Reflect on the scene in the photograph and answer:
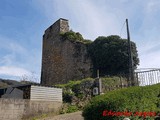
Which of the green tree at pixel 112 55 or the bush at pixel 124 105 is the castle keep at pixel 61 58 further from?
the bush at pixel 124 105

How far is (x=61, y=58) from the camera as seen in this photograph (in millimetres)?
20906

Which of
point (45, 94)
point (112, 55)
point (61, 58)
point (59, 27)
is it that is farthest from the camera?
point (59, 27)

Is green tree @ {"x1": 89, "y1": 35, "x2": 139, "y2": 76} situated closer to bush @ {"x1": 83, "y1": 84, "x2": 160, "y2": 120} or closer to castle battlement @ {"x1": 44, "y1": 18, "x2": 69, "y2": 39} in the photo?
castle battlement @ {"x1": 44, "y1": 18, "x2": 69, "y2": 39}

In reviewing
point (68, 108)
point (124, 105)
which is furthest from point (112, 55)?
point (124, 105)

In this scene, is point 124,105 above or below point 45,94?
below

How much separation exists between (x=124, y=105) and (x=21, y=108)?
6755mm

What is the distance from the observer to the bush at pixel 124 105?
536 cm

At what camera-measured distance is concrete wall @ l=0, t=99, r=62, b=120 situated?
1020 centimetres

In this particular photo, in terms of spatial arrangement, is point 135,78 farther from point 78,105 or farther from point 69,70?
point 69,70

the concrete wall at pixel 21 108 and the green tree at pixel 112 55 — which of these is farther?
the green tree at pixel 112 55

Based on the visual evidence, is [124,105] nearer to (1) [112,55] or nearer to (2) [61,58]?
(1) [112,55]

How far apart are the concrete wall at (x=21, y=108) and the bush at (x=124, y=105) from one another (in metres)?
5.45

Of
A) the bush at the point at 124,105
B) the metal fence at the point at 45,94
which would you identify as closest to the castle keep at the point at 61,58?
the metal fence at the point at 45,94

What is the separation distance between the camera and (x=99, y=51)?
17.9 metres
